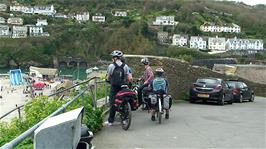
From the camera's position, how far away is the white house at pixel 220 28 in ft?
550

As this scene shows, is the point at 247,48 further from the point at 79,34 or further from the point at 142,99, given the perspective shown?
the point at 142,99

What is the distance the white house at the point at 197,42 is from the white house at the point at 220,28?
6172 millimetres

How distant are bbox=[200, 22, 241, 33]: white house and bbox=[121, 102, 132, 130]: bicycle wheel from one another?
516 ft

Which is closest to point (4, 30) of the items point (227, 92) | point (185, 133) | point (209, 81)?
point (227, 92)

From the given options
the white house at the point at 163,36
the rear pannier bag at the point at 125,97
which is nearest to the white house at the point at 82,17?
the white house at the point at 163,36

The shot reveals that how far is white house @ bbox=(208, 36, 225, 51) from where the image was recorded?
544 feet

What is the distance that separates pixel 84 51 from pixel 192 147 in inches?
5955

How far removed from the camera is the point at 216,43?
169625mm

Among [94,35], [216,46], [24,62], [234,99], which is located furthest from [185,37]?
[234,99]

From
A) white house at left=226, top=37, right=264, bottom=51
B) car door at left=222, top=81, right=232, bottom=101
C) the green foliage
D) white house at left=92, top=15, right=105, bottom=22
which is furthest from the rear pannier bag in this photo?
white house at left=92, top=15, right=105, bottom=22

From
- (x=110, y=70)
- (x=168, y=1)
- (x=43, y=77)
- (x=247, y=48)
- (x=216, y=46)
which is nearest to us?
(x=110, y=70)

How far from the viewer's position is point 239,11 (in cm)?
16062

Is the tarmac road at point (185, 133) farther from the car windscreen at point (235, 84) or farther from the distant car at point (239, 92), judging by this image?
the car windscreen at point (235, 84)

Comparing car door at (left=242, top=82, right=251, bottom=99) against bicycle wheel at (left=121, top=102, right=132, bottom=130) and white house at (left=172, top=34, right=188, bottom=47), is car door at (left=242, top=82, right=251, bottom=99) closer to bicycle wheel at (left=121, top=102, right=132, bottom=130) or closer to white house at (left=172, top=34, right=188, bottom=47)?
bicycle wheel at (left=121, top=102, right=132, bottom=130)
